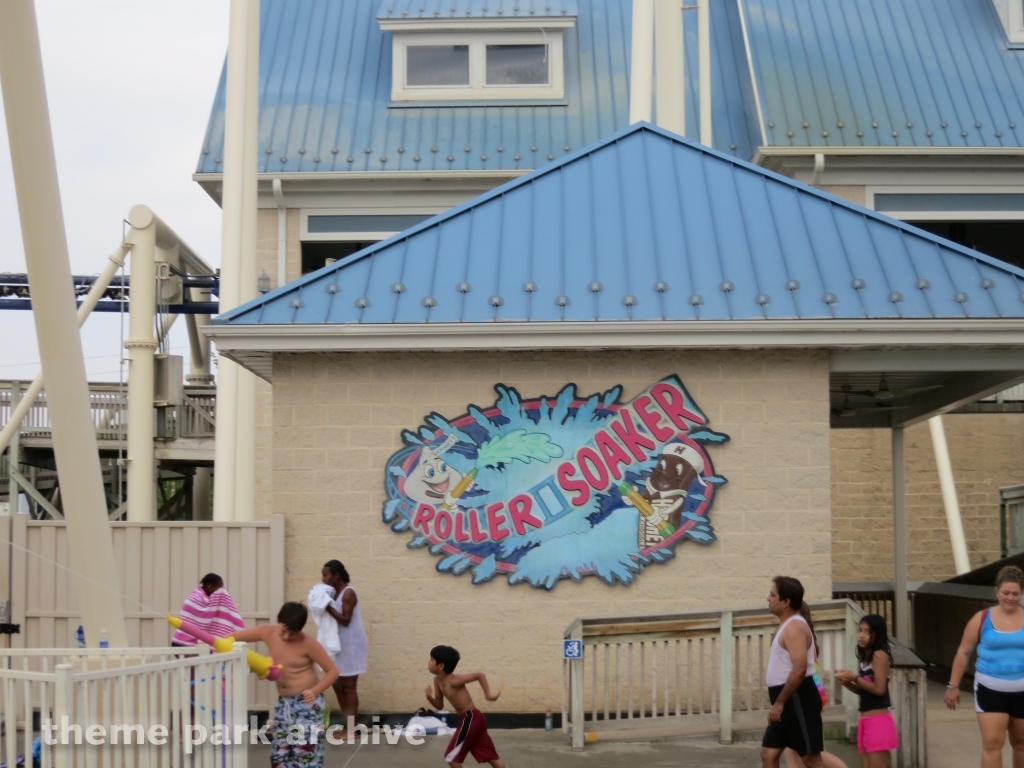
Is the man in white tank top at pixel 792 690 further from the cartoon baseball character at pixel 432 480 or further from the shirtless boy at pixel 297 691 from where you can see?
the cartoon baseball character at pixel 432 480

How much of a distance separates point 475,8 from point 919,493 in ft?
35.6

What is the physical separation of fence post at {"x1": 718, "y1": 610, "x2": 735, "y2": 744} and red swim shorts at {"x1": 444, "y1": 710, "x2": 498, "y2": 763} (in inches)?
94.3

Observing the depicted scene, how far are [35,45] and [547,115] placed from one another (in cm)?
1319

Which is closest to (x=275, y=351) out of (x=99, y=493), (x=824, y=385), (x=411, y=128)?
(x=99, y=493)

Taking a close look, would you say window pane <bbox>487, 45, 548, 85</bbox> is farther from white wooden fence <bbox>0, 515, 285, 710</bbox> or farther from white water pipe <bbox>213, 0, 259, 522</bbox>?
white wooden fence <bbox>0, 515, 285, 710</bbox>

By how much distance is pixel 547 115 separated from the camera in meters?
20.3

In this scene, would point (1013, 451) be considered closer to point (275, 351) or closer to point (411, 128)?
point (411, 128)

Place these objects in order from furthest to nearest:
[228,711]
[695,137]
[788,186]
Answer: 1. [695,137]
2. [788,186]
3. [228,711]

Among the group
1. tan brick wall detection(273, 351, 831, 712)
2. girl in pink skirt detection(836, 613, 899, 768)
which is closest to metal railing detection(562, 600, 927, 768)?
tan brick wall detection(273, 351, 831, 712)

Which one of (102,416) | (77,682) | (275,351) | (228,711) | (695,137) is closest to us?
(77,682)

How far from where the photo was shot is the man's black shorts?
789cm

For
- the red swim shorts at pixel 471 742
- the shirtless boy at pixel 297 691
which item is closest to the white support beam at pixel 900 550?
the red swim shorts at pixel 471 742

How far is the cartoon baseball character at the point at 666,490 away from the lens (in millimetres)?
10945

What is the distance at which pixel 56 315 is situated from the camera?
26.4 feet
